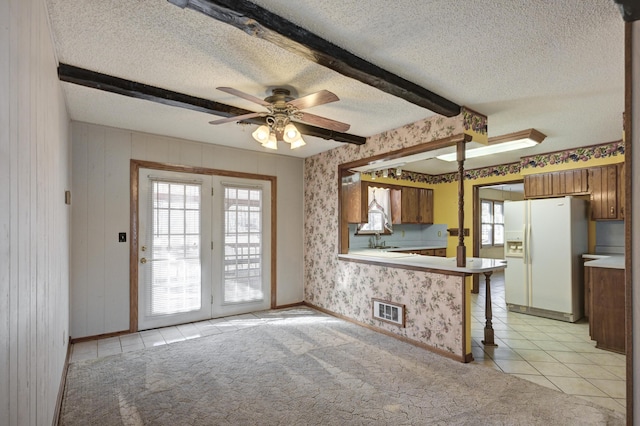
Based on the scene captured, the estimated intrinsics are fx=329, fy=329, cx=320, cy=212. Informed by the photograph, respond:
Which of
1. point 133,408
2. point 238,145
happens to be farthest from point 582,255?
point 133,408

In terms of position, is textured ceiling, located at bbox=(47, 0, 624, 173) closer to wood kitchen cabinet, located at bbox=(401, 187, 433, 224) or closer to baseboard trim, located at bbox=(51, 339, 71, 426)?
baseboard trim, located at bbox=(51, 339, 71, 426)

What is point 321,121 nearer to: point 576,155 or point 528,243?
point 528,243

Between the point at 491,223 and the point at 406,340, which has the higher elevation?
the point at 491,223

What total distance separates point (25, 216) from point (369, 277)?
352cm

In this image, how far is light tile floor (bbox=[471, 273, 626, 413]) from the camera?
2.66m

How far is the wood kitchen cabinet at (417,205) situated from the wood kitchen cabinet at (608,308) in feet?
10.1

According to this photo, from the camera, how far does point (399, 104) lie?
124 inches

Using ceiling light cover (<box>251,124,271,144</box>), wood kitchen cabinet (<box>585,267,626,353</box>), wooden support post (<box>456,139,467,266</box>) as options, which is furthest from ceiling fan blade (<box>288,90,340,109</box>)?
wood kitchen cabinet (<box>585,267,626,353</box>)

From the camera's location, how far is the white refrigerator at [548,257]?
14.7 feet

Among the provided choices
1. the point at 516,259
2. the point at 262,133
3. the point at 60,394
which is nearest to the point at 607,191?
the point at 516,259

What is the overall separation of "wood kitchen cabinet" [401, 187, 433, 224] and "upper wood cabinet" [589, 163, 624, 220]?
8.70ft

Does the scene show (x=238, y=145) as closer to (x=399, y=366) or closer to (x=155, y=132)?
(x=155, y=132)

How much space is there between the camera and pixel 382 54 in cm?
224

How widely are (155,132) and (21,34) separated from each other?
302 cm
